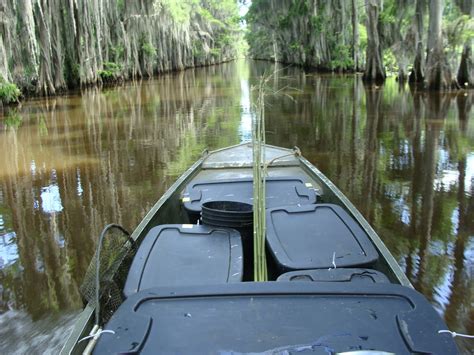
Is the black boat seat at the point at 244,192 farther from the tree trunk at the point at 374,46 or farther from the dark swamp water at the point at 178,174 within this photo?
the tree trunk at the point at 374,46

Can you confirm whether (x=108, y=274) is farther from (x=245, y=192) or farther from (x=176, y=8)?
(x=176, y=8)

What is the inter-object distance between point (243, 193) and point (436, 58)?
63.2 ft

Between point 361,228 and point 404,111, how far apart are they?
13.4 m

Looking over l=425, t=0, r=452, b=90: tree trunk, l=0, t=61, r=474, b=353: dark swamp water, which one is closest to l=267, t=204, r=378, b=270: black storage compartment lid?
l=0, t=61, r=474, b=353: dark swamp water

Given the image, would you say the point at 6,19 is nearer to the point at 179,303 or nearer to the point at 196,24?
the point at 179,303

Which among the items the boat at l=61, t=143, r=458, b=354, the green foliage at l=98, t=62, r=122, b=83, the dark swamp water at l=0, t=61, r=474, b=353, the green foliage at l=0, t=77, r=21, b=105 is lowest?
the dark swamp water at l=0, t=61, r=474, b=353

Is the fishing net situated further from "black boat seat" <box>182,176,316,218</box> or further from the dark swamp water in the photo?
the dark swamp water

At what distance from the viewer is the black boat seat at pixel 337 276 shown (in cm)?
306

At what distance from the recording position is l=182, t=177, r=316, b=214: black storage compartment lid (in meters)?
4.82

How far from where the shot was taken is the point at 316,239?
370 cm

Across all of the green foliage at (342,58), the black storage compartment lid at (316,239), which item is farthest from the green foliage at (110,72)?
the black storage compartment lid at (316,239)

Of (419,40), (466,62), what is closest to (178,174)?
(466,62)

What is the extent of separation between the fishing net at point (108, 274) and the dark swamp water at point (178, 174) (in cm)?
119

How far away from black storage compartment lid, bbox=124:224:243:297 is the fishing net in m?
0.12
